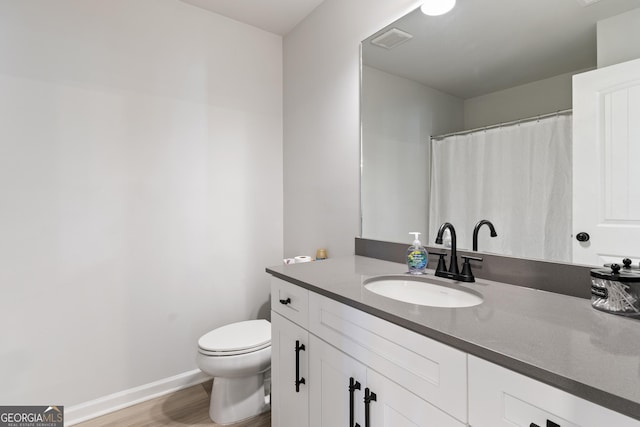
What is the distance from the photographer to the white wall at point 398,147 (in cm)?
147

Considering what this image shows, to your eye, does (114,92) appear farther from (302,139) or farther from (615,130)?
(615,130)

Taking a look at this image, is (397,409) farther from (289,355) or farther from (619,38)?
(619,38)

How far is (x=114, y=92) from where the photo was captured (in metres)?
1.84

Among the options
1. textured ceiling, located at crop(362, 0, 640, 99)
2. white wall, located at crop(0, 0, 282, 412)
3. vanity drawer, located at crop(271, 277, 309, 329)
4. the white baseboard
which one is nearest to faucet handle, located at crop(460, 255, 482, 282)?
vanity drawer, located at crop(271, 277, 309, 329)

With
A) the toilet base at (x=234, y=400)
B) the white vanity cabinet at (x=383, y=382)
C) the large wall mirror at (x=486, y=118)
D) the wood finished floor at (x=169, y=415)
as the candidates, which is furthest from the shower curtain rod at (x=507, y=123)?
the wood finished floor at (x=169, y=415)

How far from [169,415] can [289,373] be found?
100 centimetres

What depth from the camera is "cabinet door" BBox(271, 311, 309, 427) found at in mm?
1210

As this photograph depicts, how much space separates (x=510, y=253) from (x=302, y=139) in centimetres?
155

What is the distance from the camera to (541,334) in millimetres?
688

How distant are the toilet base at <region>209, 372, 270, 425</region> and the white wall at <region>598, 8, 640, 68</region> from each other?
6.82 ft

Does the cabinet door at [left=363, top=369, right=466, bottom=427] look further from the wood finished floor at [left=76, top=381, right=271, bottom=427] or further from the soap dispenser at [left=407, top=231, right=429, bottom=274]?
the wood finished floor at [left=76, top=381, right=271, bottom=427]

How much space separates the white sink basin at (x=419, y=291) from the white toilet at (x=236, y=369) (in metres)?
0.84

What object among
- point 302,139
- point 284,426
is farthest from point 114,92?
point 284,426

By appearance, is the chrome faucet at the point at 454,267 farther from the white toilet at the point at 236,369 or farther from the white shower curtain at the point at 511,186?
the white toilet at the point at 236,369
